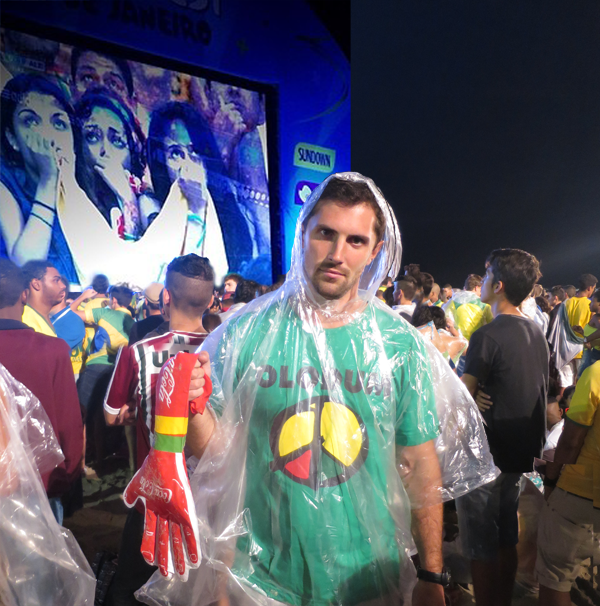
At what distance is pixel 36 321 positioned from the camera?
10.2 ft

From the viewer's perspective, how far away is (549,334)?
17.9 ft

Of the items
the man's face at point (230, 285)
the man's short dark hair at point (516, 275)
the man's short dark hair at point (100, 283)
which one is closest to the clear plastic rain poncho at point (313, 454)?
the man's short dark hair at point (516, 275)

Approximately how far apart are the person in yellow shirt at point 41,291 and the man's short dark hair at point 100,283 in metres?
2.80

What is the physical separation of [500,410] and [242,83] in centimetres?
665

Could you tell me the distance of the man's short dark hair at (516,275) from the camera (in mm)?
2318

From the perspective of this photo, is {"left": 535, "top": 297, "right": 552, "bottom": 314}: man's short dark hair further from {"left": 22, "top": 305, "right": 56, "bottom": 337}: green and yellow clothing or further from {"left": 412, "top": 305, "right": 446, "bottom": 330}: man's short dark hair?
{"left": 22, "top": 305, "right": 56, "bottom": 337}: green and yellow clothing

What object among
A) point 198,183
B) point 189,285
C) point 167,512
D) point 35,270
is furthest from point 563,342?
point 198,183

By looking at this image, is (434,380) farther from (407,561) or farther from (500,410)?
(500,410)

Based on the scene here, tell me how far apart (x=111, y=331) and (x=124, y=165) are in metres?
3.09

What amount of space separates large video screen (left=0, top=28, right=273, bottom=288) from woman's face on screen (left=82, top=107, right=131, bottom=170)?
0.04 feet

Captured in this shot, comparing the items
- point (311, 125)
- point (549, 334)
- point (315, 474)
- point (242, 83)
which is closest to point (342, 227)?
point (315, 474)

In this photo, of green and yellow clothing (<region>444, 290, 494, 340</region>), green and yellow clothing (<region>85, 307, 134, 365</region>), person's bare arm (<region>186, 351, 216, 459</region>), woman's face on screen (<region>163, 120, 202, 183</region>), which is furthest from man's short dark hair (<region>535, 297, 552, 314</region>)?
person's bare arm (<region>186, 351, 216, 459</region>)

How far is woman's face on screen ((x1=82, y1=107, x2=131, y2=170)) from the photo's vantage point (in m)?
6.07

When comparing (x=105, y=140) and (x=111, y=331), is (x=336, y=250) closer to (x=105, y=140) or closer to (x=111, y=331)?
(x=111, y=331)
